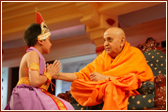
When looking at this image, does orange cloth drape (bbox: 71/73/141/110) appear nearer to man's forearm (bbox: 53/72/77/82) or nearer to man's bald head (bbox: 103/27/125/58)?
man's forearm (bbox: 53/72/77/82)

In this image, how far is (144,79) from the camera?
9.86 feet

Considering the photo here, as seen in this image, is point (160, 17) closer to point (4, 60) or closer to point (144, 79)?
point (144, 79)

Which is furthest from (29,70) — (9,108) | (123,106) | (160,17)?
(160,17)

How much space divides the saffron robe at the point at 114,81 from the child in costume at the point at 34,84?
0.81 m

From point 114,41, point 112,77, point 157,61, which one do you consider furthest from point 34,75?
point 157,61

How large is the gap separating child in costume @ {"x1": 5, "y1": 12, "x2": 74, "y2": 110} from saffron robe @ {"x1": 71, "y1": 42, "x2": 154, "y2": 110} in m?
0.81

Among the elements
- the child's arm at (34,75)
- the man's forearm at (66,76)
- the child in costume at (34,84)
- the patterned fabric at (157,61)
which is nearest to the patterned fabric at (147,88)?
the patterned fabric at (157,61)

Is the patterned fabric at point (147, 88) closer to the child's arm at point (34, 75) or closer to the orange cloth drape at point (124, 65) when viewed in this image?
the orange cloth drape at point (124, 65)

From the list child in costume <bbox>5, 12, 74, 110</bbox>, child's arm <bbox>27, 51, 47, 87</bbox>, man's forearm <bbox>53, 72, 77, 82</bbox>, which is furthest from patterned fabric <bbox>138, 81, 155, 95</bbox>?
child's arm <bbox>27, 51, 47, 87</bbox>

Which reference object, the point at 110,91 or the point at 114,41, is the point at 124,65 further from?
the point at 110,91

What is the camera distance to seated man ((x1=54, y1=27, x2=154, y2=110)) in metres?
2.76

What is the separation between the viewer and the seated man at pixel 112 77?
9.05 ft

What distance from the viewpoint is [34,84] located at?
195 centimetres

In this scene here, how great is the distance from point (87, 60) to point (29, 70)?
16.2 ft
